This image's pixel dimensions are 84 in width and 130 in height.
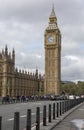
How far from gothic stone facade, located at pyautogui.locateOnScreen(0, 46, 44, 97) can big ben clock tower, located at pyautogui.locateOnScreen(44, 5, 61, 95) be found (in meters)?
5.21

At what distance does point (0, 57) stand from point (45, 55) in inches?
1360

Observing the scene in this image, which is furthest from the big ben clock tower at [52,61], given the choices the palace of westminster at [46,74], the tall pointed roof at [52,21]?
the tall pointed roof at [52,21]

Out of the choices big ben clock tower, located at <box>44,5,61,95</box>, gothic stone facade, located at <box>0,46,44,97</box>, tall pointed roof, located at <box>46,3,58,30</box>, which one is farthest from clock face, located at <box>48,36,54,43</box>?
gothic stone facade, located at <box>0,46,44,97</box>

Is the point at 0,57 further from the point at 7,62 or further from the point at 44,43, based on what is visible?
the point at 44,43

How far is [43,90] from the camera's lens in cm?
17475

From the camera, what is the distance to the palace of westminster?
471ft

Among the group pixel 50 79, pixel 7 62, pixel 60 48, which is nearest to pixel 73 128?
pixel 7 62

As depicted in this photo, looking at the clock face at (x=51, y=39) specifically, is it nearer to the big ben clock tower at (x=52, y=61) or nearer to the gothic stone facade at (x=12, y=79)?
the big ben clock tower at (x=52, y=61)

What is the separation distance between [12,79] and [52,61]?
34007mm

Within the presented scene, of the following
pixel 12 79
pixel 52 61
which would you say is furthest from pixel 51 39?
pixel 12 79

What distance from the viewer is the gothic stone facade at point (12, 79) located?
139m

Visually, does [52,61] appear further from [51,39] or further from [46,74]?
[51,39]

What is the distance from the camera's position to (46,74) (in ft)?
554

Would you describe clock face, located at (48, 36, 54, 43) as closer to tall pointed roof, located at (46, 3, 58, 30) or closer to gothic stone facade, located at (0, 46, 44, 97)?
tall pointed roof, located at (46, 3, 58, 30)
